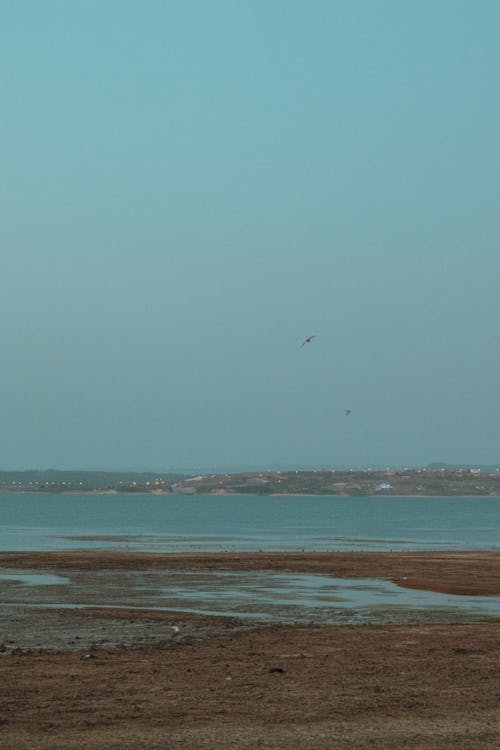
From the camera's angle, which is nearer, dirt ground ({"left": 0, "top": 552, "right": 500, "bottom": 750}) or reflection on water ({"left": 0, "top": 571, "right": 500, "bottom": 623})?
dirt ground ({"left": 0, "top": 552, "right": 500, "bottom": 750})

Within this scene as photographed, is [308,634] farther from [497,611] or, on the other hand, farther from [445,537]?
[445,537]

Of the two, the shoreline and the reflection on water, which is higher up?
the reflection on water

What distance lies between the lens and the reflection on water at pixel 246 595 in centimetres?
3759

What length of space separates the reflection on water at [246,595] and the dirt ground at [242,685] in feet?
10.1

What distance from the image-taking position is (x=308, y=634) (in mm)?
30391

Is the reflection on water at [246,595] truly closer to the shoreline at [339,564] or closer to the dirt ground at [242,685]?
the shoreline at [339,564]

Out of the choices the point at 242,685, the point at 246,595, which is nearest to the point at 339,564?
the point at 246,595

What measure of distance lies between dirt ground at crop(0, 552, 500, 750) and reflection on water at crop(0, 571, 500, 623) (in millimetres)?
3074

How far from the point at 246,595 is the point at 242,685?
2135 centimetres

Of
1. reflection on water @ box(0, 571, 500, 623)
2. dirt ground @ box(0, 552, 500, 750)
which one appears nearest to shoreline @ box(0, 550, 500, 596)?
reflection on water @ box(0, 571, 500, 623)

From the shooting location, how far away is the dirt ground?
58.0 ft

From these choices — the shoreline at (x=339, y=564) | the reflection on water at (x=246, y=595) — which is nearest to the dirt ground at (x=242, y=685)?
the reflection on water at (x=246, y=595)

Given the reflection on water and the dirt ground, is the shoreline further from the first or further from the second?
the dirt ground

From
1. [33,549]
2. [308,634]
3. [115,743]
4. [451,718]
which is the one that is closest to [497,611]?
[308,634]
